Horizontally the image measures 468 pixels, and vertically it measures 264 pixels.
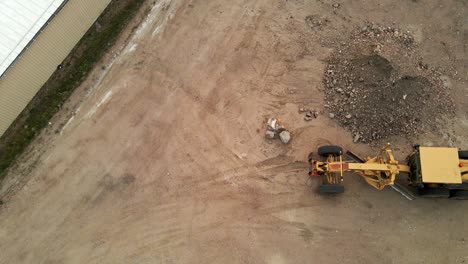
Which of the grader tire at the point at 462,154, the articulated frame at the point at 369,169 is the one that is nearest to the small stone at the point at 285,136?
the articulated frame at the point at 369,169

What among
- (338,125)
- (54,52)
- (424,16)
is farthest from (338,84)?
(54,52)

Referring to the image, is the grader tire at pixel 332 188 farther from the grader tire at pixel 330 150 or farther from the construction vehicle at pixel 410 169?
the grader tire at pixel 330 150

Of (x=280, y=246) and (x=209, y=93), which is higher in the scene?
(x=209, y=93)

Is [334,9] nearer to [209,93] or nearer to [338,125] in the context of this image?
[338,125]

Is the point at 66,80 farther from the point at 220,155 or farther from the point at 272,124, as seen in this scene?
the point at 272,124

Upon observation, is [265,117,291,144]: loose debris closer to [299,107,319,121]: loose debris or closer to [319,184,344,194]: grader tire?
[299,107,319,121]: loose debris

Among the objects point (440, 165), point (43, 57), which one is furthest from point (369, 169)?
point (43, 57)

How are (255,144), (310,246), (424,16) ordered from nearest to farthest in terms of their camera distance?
1. (310,246)
2. (255,144)
3. (424,16)

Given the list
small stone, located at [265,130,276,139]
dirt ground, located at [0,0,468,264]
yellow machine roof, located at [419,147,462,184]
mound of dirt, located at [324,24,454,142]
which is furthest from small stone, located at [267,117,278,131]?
yellow machine roof, located at [419,147,462,184]
